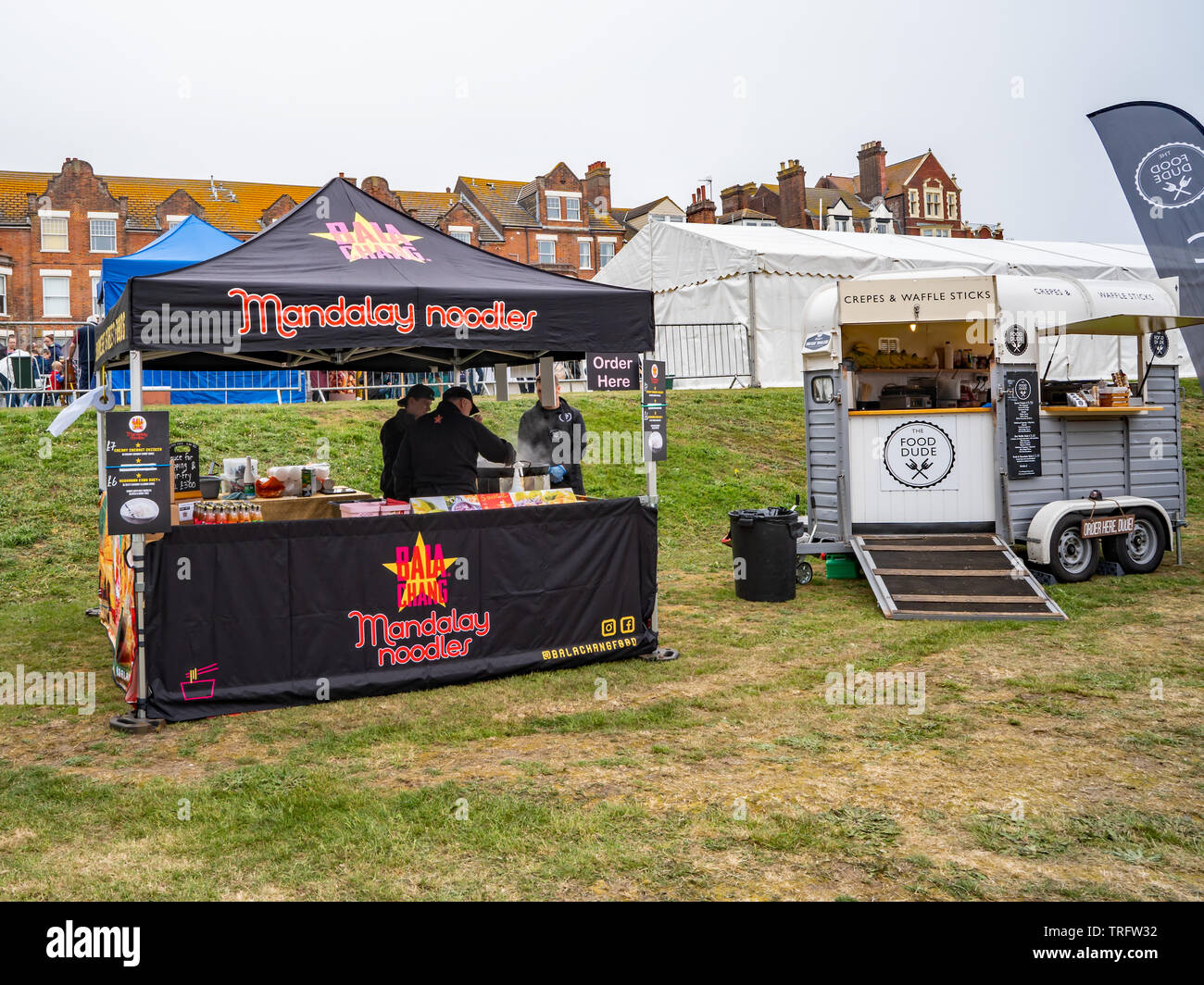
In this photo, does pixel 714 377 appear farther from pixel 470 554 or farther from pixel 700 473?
pixel 470 554

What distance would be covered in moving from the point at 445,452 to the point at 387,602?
1.52 meters

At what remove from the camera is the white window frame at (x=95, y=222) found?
132ft

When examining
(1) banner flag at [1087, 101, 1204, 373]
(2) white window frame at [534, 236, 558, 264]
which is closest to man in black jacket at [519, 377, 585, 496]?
(1) banner flag at [1087, 101, 1204, 373]

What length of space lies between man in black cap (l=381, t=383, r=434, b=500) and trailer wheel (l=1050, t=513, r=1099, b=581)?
20.6 feet

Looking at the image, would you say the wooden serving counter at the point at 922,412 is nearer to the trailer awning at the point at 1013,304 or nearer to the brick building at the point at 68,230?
the trailer awning at the point at 1013,304

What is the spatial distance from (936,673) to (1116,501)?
4.79 metres

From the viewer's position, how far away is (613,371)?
7.73 metres

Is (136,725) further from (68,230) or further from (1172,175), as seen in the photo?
(68,230)

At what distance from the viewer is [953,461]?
10.1 meters

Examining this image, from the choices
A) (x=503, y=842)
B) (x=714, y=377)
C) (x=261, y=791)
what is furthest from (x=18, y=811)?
(x=714, y=377)

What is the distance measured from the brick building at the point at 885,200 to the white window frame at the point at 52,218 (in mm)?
29338

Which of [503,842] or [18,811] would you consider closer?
[503,842]

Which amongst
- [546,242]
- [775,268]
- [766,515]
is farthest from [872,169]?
[766,515]

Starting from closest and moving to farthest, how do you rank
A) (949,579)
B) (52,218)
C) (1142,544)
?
(949,579) → (1142,544) → (52,218)
